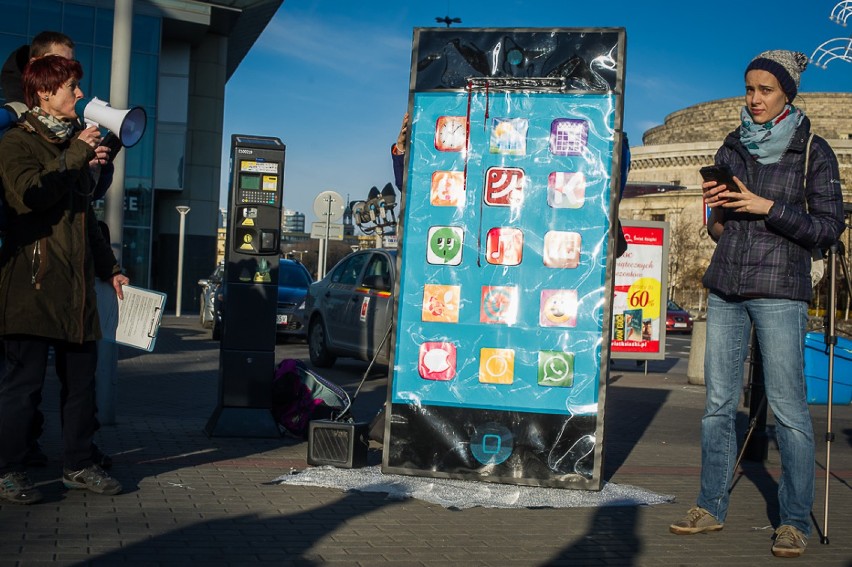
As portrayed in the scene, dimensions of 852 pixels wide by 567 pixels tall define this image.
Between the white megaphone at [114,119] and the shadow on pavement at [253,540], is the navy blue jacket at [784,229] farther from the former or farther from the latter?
the white megaphone at [114,119]

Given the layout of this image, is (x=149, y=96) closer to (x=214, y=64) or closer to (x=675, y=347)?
(x=214, y=64)

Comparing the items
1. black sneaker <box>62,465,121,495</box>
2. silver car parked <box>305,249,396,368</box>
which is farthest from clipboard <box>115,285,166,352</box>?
silver car parked <box>305,249,396,368</box>

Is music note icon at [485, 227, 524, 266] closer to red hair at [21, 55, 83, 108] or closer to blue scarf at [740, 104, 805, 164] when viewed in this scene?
blue scarf at [740, 104, 805, 164]

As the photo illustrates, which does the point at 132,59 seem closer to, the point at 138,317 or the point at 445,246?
the point at 445,246

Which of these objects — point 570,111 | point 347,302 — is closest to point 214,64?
point 347,302

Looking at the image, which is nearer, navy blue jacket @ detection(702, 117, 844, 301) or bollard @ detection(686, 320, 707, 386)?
navy blue jacket @ detection(702, 117, 844, 301)

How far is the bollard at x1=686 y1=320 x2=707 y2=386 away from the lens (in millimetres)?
15695

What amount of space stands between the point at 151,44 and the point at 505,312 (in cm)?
3520

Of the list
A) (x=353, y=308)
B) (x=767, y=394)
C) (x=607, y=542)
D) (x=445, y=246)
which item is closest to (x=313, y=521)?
(x=607, y=542)

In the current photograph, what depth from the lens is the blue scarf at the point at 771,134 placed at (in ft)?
17.5

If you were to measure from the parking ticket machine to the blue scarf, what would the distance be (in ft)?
12.6

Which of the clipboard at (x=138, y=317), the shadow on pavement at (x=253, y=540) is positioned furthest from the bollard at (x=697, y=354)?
the clipboard at (x=138, y=317)

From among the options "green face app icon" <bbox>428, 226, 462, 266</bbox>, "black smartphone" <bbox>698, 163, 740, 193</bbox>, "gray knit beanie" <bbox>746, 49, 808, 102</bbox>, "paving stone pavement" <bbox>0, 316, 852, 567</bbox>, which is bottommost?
"paving stone pavement" <bbox>0, 316, 852, 567</bbox>

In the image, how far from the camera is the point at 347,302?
15164 mm
